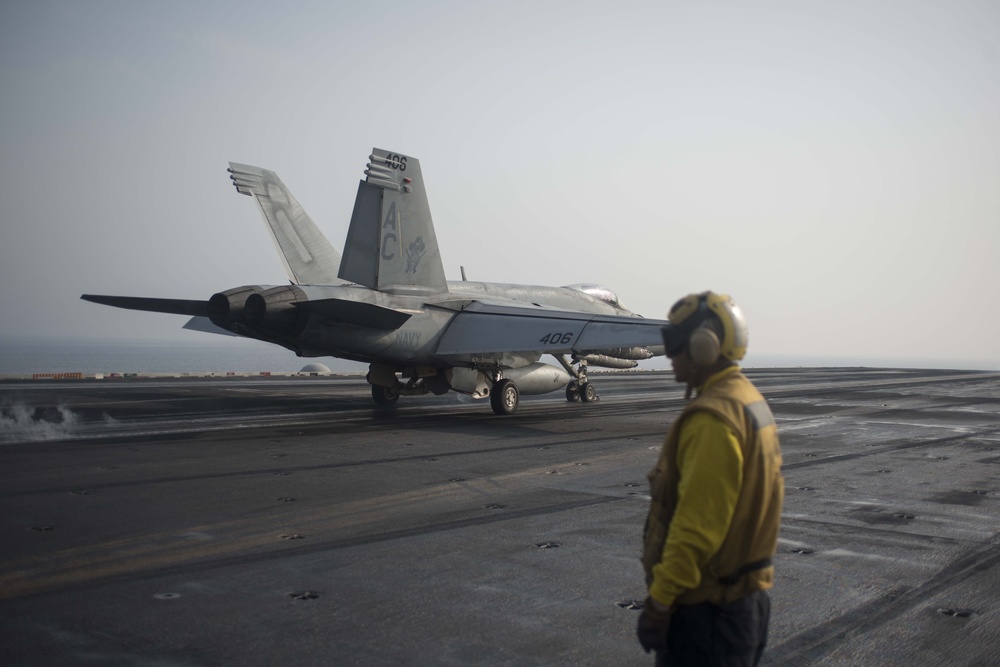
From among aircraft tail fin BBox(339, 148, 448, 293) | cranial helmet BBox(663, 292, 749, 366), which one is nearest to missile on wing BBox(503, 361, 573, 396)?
aircraft tail fin BBox(339, 148, 448, 293)

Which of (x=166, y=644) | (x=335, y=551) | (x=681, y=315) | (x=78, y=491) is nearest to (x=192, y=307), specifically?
(x=78, y=491)

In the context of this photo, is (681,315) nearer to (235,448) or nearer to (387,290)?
(235,448)

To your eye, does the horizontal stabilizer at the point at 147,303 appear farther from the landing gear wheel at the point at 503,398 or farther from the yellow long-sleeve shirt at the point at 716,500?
the yellow long-sleeve shirt at the point at 716,500

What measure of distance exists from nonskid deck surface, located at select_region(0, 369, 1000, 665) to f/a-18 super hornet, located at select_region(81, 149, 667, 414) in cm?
261

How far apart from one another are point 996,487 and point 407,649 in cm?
979

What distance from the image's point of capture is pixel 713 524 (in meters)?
3.24

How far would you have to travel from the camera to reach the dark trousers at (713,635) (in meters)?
3.32

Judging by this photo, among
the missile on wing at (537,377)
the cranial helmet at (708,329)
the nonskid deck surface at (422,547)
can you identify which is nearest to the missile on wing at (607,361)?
the missile on wing at (537,377)

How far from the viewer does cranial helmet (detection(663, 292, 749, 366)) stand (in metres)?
3.54

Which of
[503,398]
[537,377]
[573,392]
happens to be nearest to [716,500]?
[503,398]

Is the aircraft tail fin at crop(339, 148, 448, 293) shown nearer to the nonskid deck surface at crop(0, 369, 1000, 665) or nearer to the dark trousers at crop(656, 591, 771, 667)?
the nonskid deck surface at crop(0, 369, 1000, 665)

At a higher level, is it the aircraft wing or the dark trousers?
the aircraft wing

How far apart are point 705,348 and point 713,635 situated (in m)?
1.15

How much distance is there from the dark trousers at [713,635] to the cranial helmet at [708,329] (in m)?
0.99
